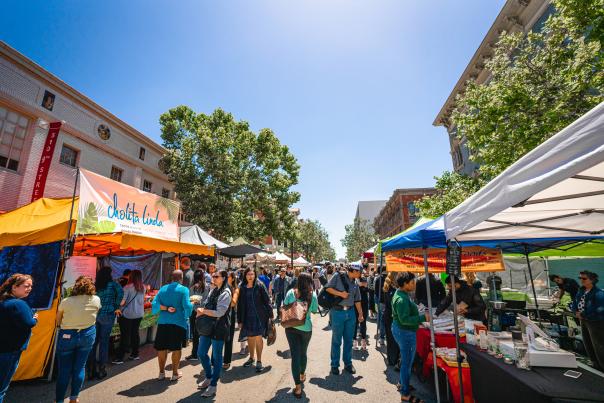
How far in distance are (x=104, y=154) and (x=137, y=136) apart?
3.05 meters

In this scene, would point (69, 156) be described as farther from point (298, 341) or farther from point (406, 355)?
point (406, 355)

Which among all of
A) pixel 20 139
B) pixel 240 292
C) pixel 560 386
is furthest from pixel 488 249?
pixel 20 139

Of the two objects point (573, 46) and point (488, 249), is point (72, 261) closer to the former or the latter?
point (488, 249)

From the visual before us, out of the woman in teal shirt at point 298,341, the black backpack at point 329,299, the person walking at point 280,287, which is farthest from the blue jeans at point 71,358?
the person walking at point 280,287

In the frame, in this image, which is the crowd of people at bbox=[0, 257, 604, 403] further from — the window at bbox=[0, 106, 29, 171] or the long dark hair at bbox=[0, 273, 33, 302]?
the window at bbox=[0, 106, 29, 171]

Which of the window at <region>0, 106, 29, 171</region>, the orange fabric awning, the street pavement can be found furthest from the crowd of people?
the window at <region>0, 106, 29, 171</region>

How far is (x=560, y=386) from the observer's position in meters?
2.64

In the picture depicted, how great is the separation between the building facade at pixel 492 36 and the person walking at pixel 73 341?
1414 centimetres

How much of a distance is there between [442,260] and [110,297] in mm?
8958

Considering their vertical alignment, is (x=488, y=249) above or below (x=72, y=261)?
above

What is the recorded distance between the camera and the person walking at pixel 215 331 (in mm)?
4594

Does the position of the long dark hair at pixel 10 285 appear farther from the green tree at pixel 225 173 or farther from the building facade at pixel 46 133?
the green tree at pixel 225 173

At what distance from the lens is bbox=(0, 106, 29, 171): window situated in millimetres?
11945

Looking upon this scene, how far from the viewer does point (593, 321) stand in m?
5.82
